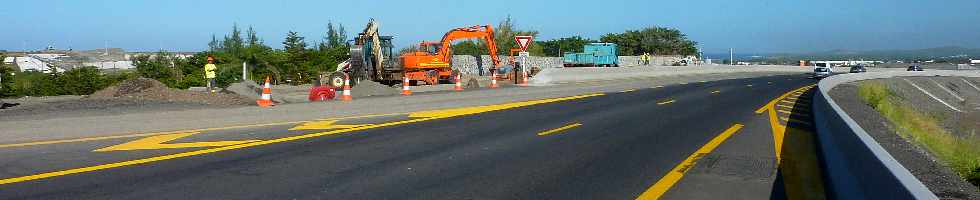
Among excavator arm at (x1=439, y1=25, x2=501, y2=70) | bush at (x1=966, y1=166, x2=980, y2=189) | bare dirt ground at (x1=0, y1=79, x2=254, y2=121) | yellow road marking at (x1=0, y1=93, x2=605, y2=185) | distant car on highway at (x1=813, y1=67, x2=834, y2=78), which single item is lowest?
bush at (x1=966, y1=166, x2=980, y2=189)

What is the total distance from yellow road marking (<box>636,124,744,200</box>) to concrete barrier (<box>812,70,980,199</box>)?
4.95 ft

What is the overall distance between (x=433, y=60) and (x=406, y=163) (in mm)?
26943

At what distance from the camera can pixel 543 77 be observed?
4000cm

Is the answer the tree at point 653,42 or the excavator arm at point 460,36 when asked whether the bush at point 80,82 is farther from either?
the tree at point 653,42

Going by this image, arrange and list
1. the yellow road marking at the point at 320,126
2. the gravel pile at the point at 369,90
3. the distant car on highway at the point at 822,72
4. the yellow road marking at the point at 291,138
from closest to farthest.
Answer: the yellow road marking at the point at 291,138, the yellow road marking at the point at 320,126, the gravel pile at the point at 369,90, the distant car on highway at the point at 822,72

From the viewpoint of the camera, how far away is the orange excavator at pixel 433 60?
35438 mm

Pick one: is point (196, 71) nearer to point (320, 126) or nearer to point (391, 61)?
point (391, 61)

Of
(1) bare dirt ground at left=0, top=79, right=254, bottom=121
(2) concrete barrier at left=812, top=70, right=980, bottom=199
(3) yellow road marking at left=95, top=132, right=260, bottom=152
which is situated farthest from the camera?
(1) bare dirt ground at left=0, top=79, right=254, bottom=121

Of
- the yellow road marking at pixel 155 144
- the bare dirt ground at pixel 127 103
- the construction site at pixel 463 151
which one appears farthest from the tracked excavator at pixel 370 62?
→ the yellow road marking at pixel 155 144

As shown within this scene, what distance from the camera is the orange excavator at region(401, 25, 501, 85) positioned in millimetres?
35438

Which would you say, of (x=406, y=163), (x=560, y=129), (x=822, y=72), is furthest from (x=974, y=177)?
(x=822, y=72)

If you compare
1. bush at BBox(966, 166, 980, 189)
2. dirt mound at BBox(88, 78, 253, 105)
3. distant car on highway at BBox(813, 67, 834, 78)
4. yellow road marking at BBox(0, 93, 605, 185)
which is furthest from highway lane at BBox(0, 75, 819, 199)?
distant car on highway at BBox(813, 67, 834, 78)

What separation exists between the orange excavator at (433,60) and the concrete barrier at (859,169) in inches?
1003

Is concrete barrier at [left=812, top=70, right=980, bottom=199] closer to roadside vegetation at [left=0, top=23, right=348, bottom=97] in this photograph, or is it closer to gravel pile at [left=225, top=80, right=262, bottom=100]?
gravel pile at [left=225, top=80, right=262, bottom=100]
